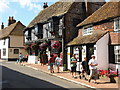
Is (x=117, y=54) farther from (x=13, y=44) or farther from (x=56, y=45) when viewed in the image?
(x=13, y=44)

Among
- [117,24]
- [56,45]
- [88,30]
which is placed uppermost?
[117,24]

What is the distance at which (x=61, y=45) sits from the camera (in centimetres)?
1959

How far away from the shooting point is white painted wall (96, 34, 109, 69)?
14086 millimetres

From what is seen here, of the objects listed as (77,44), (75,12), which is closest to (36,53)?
(75,12)

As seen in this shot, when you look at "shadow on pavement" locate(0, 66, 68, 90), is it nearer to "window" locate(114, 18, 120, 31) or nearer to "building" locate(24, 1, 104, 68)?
"window" locate(114, 18, 120, 31)

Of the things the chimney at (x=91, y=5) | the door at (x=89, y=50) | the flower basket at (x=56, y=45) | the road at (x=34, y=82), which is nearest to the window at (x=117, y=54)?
the door at (x=89, y=50)

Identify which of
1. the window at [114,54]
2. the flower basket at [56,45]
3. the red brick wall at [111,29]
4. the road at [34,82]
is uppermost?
the red brick wall at [111,29]

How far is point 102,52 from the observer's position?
46.7ft

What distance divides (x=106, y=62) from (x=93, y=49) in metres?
1.50

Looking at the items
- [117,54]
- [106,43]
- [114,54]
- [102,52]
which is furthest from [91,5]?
[117,54]

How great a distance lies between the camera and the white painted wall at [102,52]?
46.2 ft

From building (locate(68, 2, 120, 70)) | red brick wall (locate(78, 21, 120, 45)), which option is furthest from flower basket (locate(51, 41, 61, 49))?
red brick wall (locate(78, 21, 120, 45))

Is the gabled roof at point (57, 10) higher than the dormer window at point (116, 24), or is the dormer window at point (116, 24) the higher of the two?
the gabled roof at point (57, 10)

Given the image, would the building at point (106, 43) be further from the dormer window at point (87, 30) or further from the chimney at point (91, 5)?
the chimney at point (91, 5)
